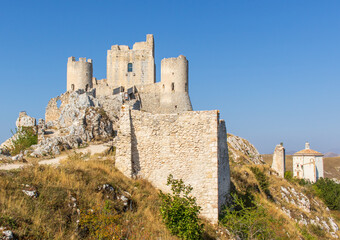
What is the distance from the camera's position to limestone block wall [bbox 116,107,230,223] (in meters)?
12.2

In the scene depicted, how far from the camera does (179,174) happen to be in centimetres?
1260

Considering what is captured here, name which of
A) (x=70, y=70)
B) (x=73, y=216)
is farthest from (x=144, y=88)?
(x=73, y=216)

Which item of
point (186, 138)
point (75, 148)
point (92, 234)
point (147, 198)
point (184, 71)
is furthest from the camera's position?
point (184, 71)

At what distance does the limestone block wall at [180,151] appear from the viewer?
12227mm

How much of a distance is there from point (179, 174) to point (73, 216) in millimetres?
4803

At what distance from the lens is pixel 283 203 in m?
21.1

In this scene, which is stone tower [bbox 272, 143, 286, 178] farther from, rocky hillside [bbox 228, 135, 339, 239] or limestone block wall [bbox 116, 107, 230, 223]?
limestone block wall [bbox 116, 107, 230, 223]

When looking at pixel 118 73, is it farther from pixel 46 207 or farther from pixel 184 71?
pixel 46 207

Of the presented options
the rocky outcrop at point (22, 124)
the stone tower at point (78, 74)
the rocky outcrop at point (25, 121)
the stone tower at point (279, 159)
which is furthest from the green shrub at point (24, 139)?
the stone tower at point (279, 159)

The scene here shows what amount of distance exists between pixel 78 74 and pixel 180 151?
27.0 m

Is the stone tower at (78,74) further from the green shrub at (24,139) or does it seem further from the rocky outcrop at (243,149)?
the rocky outcrop at (243,149)

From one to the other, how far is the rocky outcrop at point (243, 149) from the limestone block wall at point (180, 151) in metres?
13.2

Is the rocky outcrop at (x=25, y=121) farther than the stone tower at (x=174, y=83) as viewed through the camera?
No

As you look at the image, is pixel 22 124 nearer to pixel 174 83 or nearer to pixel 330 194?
pixel 174 83
